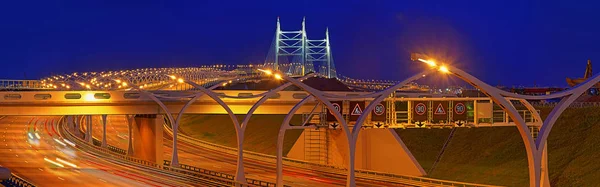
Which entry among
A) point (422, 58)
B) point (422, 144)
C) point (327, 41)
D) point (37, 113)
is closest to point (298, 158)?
point (422, 144)

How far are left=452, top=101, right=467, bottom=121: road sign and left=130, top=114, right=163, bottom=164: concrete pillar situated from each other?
37134 millimetres

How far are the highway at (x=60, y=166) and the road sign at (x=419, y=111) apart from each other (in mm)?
18975

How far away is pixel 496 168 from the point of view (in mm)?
63562

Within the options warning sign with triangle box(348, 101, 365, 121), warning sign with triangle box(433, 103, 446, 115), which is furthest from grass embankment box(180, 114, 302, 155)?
warning sign with triangle box(433, 103, 446, 115)

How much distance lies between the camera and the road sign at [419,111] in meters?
51.4

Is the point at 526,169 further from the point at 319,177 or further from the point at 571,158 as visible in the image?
the point at 319,177

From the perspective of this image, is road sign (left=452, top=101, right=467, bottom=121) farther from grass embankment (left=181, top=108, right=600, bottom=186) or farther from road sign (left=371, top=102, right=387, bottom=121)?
grass embankment (left=181, top=108, right=600, bottom=186)

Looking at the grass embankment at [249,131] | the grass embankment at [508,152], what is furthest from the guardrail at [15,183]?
the grass embankment at [249,131]

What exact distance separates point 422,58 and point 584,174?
82.5ft

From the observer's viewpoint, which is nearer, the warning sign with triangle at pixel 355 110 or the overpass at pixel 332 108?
the overpass at pixel 332 108

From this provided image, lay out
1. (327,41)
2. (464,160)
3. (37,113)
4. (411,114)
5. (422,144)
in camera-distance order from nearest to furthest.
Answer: (411,114)
(464,160)
(37,113)
(422,144)
(327,41)

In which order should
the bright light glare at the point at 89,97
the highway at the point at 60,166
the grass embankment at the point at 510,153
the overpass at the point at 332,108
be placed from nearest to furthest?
1. the overpass at the point at 332,108
2. the grass embankment at the point at 510,153
3. the highway at the point at 60,166
4. the bright light glare at the point at 89,97

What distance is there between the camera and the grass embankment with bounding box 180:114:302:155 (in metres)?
102

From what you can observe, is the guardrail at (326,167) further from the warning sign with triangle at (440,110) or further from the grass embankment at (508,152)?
the warning sign with triangle at (440,110)
